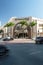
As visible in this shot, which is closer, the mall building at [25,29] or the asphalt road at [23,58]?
the asphalt road at [23,58]

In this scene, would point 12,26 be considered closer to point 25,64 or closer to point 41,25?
point 41,25

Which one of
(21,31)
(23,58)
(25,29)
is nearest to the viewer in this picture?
(23,58)

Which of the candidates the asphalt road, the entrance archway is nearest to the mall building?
the entrance archway

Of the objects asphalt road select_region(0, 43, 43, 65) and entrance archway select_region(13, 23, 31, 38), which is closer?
asphalt road select_region(0, 43, 43, 65)

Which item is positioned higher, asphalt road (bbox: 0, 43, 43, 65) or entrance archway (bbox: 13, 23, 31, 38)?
entrance archway (bbox: 13, 23, 31, 38)

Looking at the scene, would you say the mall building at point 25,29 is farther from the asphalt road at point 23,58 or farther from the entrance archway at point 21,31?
the asphalt road at point 23,58

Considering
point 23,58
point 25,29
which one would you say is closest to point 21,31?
point 25,29

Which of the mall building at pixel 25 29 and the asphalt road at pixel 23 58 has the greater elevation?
the mall building at pixel 25 29

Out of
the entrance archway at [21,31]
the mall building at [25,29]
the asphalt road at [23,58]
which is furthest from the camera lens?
the entrance archway at [21,31]

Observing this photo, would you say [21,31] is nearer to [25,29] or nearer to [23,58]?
[25,29]

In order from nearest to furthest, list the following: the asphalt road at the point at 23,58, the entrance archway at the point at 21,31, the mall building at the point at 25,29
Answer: the asphalt road at the point at 23,58
the mall building at the point at 25,29
the entrance archway at the point at 21,31

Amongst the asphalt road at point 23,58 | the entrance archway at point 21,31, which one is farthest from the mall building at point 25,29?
the asphalt road at point 23,58

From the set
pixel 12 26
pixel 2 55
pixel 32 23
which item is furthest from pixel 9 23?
pixel 2 55

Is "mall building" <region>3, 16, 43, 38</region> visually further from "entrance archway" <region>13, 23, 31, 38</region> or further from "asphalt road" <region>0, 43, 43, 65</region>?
"asphalt road" <region>0, 43, 43, 65</region>
